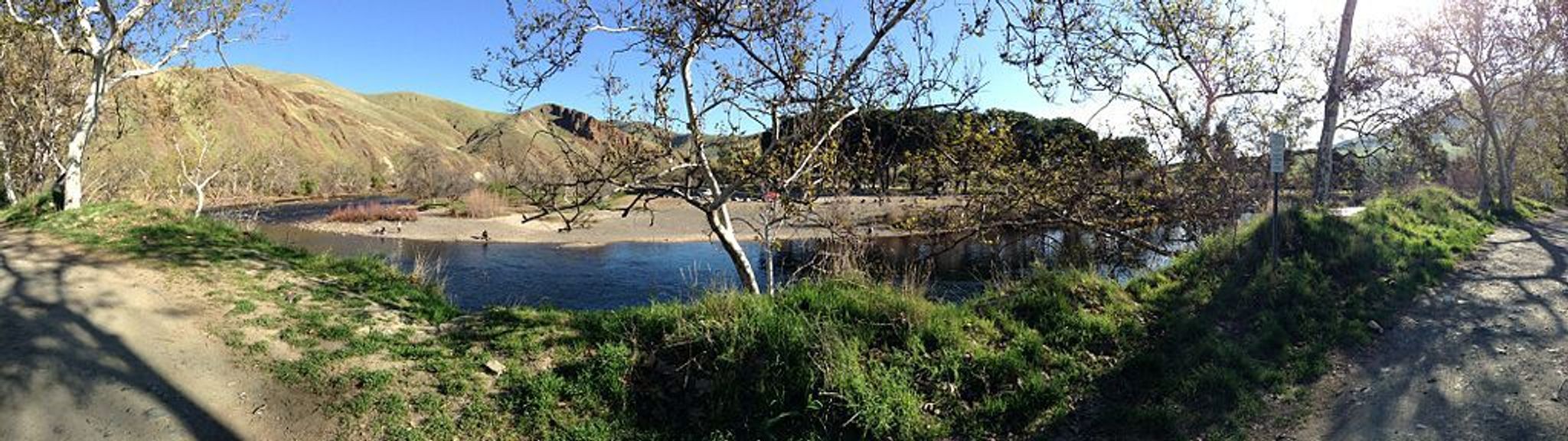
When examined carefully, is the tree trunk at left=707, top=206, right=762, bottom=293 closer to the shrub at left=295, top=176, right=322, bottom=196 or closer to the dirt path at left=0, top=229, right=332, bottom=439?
the dirt path at left=0, top=229, right=332, bottom=439

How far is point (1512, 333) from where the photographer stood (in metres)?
6.69

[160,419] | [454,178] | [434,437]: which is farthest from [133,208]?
[454,178]

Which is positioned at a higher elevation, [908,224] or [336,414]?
[908,224]

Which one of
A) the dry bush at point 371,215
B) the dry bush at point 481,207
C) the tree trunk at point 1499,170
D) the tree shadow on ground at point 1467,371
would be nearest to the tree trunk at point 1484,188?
the tree trunk at point 1499,170

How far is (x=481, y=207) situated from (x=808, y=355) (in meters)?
42.0

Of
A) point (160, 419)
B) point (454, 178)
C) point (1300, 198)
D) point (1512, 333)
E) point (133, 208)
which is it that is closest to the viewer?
point (160, 419)

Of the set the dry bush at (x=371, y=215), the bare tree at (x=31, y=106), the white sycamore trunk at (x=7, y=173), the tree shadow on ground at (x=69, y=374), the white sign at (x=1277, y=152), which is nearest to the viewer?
the tree shadow on ground at (x=69, y=374)

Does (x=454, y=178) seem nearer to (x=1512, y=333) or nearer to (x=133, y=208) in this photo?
(x=133, y=208)

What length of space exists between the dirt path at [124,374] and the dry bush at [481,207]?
37.8m

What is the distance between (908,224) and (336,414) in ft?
26.4

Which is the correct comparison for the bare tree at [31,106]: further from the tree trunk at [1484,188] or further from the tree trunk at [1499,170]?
the tree trunk at [1499,170]

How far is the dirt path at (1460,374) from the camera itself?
15.5 feet

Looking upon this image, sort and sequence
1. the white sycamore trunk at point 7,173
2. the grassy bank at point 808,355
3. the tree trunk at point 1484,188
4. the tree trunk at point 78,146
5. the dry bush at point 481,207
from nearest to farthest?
the grassy bank at point 808,355 → the tree trunk at point 78,146 → the white sycamore trunk at point 7,173 → the tree trunk at point 1484,188 → the dry bush at point 481,207

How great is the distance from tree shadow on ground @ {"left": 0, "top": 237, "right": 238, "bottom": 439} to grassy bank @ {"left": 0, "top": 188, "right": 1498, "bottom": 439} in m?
0.69
